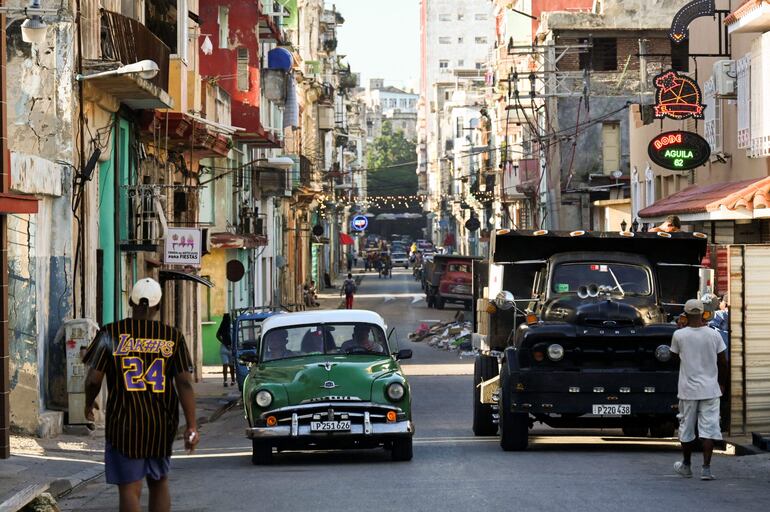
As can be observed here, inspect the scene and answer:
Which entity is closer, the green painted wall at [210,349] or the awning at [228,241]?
the green painted wall at [210,349]

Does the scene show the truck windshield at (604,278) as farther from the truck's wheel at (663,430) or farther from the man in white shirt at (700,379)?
the man in white shirt at (700,379)

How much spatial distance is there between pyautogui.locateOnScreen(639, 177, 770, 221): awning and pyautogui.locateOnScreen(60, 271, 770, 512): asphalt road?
6.47 meters

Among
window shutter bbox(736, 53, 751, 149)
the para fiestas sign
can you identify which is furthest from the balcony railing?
window shutter bbox(736, 53, 751, 149)

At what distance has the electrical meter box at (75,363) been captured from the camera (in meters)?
20.4

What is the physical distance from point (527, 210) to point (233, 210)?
87.5 ft

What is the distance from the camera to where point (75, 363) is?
20453mm

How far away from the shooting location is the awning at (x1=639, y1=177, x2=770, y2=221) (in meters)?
25.0

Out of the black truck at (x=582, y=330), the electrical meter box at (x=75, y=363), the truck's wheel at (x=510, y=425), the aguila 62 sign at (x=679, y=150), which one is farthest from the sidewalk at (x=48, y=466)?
the aguila 62 sign at (x=679, y=150)

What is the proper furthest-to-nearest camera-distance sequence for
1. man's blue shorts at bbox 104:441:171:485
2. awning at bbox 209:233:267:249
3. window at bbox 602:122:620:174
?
window at bbox 602:122:620:174
awning at bbox 209:233:267:249
man's blue shorts at bbox 104:441:171:485

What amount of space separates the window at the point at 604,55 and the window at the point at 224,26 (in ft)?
58.5

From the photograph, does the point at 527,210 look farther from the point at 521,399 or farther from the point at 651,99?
the point at 521,399

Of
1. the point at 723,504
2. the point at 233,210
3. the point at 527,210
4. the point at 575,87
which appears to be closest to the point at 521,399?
the point at 723,504

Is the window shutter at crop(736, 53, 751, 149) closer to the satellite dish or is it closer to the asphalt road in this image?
the asphalt road

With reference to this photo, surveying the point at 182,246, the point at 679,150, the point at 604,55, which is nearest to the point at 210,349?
the point at 182,246
